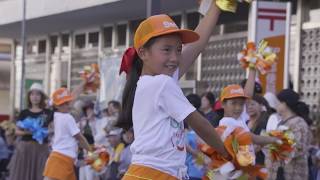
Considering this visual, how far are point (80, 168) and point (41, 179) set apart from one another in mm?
1762

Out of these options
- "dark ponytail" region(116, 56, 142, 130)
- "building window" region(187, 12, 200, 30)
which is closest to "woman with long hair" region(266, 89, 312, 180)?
"dark ponytail" region(116, 56, 142, 130)

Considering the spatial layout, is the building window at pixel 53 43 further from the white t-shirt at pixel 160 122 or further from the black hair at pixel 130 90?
the white t-shirt at pixel 160 122

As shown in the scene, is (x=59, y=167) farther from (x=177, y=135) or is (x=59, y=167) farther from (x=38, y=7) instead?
(x=38, y=7)

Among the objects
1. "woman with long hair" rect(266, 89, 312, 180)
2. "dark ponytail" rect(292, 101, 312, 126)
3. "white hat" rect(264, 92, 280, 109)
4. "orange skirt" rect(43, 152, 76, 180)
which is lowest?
"orange skirt" rect(43, 152, 76, 180)

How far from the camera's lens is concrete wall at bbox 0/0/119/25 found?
17.7 meters

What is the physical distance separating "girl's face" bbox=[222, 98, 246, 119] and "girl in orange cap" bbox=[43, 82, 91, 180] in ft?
11.0

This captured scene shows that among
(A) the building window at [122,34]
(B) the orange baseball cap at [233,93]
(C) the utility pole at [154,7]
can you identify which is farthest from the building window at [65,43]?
(C) the utility pole at [154,7]

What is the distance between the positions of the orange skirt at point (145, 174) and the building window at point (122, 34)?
15603 millimetres

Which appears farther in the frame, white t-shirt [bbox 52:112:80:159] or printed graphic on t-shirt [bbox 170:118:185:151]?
white t-shirt [bbox 52:112:80:159]

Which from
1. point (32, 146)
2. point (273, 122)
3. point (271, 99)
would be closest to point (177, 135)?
point (273, 122)

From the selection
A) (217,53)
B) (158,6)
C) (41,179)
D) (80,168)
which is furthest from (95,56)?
(158,6)

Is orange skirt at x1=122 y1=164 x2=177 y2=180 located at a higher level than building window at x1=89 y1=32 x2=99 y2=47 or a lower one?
lower

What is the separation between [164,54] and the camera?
4.04 meters

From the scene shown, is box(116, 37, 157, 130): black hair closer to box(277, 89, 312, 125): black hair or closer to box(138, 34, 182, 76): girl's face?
box(138, 34, 182, 76): girl's face
